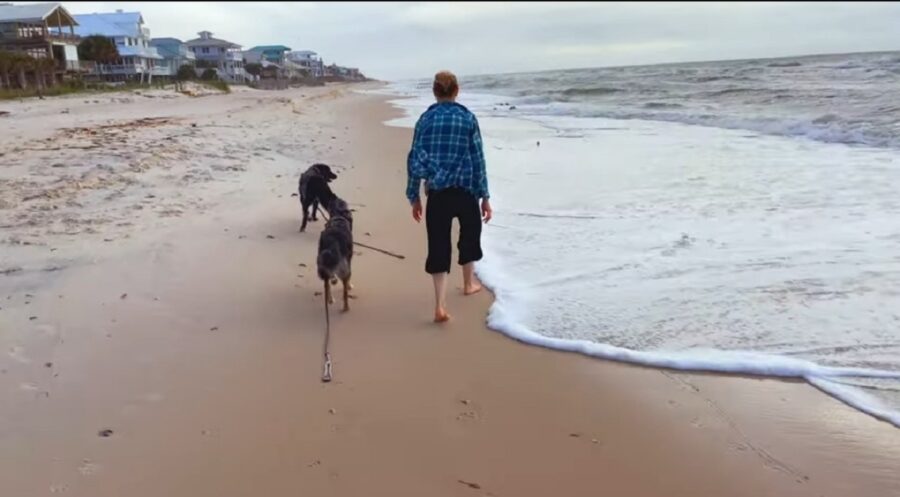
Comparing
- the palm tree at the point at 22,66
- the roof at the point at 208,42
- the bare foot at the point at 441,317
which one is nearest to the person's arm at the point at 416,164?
the bare foot at the point at 441,317

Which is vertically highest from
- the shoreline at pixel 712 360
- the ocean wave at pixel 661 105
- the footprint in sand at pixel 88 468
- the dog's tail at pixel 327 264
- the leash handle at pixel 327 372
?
the ocean wave at pixel 661 105

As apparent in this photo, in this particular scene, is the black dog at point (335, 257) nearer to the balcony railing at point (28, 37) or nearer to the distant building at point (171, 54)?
the balcony railing at point (28, 37)

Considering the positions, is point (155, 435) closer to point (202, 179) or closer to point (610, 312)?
point (610, 312)

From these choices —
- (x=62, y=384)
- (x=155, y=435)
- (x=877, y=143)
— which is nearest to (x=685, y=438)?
(x=155, y=435)

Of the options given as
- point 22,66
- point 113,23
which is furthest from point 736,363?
point 113,23

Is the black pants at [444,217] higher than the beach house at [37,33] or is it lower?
lower

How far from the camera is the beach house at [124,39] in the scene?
191 ft

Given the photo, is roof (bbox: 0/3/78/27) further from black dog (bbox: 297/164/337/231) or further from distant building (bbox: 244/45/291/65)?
distant building (bbox: 244/45/291/65)

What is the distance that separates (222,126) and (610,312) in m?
12.2

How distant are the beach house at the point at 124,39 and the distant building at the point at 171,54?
7326 millimetres

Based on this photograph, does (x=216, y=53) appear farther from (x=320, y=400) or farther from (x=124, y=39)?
(x=320, y=400)

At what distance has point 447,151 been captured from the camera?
14.2 ft

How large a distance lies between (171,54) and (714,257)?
80.4 metres

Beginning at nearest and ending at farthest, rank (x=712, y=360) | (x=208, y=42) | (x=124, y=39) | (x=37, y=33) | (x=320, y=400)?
(x=320, y=400) → (x=712, y=360) → (x=37, y=33) → (x=124, y=39) → (x=208, y=42)
